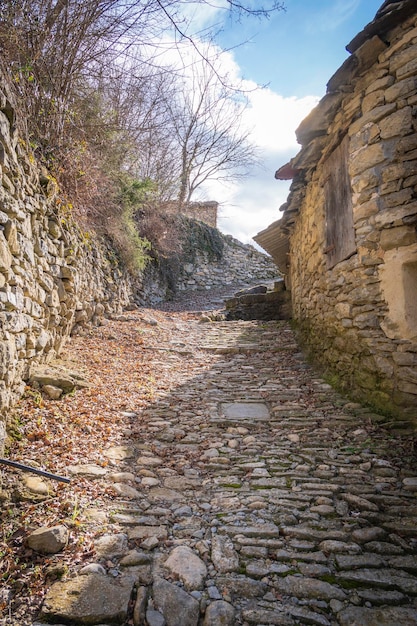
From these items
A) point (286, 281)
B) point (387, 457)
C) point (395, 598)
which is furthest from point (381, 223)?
point (286, 281)

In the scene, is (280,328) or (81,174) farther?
(280,328)

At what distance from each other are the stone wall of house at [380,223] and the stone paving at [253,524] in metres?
0.49

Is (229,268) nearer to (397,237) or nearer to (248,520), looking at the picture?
(397,237)

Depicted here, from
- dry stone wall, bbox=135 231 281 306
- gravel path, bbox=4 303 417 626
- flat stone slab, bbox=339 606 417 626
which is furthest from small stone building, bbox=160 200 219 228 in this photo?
flat stone slab, bbox=339 606 417 626

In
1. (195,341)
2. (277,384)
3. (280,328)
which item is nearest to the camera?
(277,384)

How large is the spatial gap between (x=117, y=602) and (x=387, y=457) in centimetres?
218

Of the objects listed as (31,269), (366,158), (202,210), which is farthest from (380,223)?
(202,210)

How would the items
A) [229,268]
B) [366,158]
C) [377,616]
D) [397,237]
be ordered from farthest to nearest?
[229,268]
[366,158]
[397,237]
[377,616]

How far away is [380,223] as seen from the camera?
3.25 meters

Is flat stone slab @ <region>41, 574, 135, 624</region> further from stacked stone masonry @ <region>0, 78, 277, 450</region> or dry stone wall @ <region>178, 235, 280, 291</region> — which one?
dry stone wall @ <region>178, 235, 280, 291</region>

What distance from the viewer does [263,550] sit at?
177cm

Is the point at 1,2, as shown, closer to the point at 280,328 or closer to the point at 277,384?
the point at 277,384

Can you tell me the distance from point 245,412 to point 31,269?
105 inches

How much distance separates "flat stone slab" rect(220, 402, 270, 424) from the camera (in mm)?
3557
